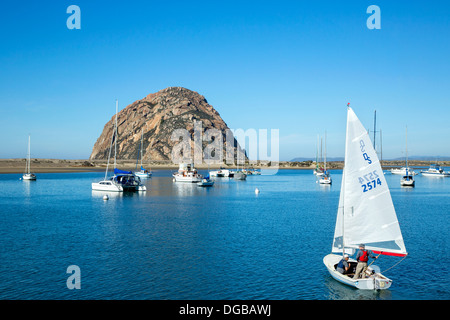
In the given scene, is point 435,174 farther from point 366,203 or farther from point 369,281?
point 369,281

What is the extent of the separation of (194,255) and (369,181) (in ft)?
48.0

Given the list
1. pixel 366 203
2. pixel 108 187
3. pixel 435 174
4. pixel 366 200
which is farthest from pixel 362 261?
pixel 435 174

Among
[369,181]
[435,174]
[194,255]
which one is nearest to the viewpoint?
[369,181]

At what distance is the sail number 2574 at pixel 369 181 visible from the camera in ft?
72.8

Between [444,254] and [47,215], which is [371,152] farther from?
[47,215]

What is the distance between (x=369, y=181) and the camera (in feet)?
73.2

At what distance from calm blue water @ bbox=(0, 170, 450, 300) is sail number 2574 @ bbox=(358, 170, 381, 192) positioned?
19.6 feet

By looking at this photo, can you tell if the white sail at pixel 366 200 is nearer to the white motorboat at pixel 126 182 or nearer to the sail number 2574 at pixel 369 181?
the sail number 2574 at pixel 369 181

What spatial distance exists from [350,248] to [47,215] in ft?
134

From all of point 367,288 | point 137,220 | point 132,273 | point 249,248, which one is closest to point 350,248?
point 367,288

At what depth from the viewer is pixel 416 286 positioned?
74.5 ft

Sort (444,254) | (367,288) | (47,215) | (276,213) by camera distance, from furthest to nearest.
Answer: (276,213)
(47,215)
(444,254)
(367,288)
